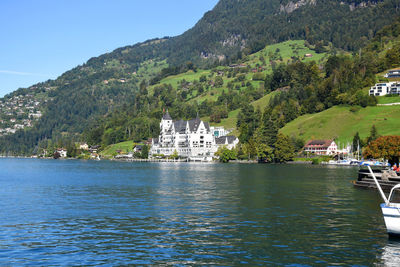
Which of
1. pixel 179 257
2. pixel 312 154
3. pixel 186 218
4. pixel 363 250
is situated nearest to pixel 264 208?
pixel 186 218

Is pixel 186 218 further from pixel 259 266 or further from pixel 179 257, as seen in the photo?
pixel 259 266

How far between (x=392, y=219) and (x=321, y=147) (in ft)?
535

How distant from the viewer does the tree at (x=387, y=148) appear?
8588 centimetres

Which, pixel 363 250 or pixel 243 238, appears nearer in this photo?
pixel 363 250

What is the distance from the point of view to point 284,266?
25453 millimetres

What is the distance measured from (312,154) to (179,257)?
559 feet

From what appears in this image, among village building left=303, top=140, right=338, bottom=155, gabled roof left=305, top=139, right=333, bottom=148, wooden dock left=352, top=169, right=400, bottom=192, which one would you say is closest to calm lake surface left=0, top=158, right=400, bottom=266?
wooden dock left=352, top=169, right=400, bottom=192

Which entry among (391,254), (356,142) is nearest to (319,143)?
(356,142)

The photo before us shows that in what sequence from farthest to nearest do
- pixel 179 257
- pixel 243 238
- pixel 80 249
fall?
pixel 243 238 → pixel 80 249 → pixel 179 257

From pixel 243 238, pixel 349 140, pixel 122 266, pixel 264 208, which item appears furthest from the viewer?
pixel 349 140

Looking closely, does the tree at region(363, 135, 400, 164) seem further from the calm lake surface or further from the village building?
the village building

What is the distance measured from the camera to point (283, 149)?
18275cm

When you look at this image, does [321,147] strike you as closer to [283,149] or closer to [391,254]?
[283,149]

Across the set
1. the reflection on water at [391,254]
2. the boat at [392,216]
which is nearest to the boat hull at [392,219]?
the boat at [392,216]
